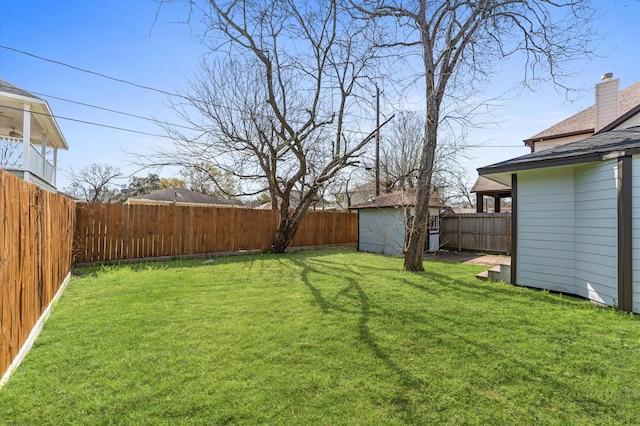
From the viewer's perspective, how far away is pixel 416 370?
7.92ft

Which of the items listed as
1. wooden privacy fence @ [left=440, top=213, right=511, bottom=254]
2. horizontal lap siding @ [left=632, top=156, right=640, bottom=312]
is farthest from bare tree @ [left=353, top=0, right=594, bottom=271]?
wooden privacy fence @ [left=440, top=213, right=511, bottom=254]

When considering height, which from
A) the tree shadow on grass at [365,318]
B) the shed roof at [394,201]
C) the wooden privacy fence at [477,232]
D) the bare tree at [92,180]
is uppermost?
the bare tree at [92,180]

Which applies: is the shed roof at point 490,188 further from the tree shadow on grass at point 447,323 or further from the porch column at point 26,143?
the porch column at point 26,143

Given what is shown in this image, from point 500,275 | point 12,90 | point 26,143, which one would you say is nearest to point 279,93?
point 26,143

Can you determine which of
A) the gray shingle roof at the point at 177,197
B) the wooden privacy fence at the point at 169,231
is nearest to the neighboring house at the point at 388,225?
the wooden privacy fence at the point at 169,231

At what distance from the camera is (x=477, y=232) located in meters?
11.0

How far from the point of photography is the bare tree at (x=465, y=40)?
602 centimetres

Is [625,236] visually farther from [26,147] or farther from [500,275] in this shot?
[26,147]

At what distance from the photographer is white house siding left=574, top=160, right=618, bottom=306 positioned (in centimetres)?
412

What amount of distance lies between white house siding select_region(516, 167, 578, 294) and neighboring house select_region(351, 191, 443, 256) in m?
4.32

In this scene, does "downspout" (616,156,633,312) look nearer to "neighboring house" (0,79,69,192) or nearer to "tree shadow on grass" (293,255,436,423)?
"tree shadow on grass" (293,255,436,423)

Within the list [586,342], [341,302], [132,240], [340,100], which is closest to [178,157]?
[132,240]

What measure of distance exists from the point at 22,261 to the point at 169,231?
251 inches

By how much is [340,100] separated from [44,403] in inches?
361
